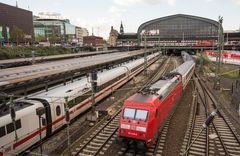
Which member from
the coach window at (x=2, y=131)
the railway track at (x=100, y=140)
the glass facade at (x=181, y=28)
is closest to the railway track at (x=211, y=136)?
the railway track at (x=100, y=140)

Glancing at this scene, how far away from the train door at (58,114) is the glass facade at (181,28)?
10995cm

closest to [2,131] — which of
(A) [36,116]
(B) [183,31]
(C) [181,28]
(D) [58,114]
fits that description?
(A) [36,116]

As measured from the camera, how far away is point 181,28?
12950cm

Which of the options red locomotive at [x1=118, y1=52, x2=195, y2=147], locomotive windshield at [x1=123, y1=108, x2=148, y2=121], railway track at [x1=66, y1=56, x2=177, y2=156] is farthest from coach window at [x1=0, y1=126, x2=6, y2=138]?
locomotive windshield at [x1=123, y1=108, x2=148, y2=121]

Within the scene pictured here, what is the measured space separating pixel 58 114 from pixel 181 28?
12582cm

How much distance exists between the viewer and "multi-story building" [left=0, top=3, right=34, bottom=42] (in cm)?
10299

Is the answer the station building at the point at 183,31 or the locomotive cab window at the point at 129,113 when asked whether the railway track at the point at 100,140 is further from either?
the station building at the point at 183,31

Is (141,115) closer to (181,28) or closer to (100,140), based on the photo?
(100,140)

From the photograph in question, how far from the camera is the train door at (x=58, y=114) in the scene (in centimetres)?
1622

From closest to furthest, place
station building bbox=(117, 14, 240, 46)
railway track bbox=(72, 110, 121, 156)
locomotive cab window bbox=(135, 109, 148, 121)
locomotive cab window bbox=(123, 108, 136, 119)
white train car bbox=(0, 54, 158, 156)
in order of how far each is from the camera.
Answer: white train car bbox=(0, 54, 158, 156) → locomotive cab window bbox=(135, 109, 148, 121) → locomotive cab window bbox=(123, 108, 136, 119) → railway track bbox=(72, 110, 121, 156) → station building bbox=(117, 14, 240, 46)

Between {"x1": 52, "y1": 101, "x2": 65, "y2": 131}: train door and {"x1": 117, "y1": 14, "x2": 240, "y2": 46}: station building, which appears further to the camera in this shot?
{"x1": 117, "y1": 14, "x2": 240, "y2": 46}: station building

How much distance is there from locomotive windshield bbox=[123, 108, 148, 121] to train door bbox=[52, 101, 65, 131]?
5.83 metres

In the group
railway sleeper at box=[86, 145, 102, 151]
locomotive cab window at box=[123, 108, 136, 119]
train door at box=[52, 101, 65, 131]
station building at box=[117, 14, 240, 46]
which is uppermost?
station building at box=[117, 14, 240, 46]

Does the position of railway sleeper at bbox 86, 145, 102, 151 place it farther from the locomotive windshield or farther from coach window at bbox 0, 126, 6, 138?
coach window at bbox 0, 126, 6, 138
